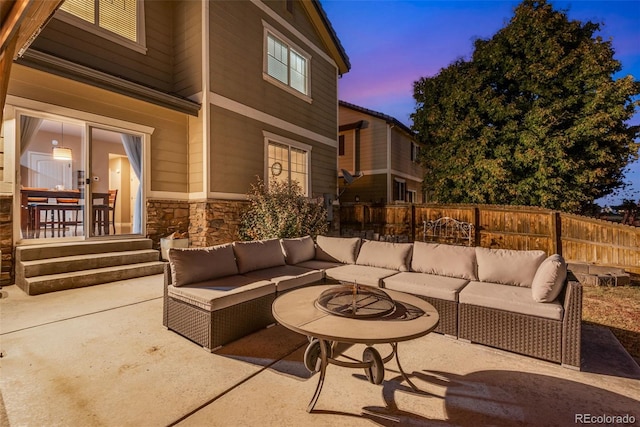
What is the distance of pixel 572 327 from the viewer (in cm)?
259

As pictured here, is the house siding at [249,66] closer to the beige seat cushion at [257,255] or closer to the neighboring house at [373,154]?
the beige seat cushion at [257,255]

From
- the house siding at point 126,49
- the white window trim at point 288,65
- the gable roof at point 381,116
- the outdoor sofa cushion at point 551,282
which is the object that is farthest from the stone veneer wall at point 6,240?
the gable roof at point 381,116

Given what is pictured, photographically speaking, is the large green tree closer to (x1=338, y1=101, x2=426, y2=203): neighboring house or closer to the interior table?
(x1=338, y1=101, x2=426, y2=203): neighboring house

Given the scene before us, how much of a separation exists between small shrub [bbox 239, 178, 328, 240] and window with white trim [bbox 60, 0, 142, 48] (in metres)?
4.11

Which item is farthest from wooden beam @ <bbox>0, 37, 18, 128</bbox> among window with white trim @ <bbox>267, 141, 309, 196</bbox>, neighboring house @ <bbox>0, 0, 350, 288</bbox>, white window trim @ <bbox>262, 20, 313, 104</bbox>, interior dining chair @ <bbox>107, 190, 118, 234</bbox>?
white window trim @ <bbox>262, 20, 313, 104</bbox>

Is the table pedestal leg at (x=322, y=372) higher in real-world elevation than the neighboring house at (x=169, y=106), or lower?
lower

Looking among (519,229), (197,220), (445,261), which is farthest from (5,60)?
(519,229)

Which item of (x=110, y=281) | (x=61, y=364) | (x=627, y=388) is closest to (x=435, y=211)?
(x=627, y=388)

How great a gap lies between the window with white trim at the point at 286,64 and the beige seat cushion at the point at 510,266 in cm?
696

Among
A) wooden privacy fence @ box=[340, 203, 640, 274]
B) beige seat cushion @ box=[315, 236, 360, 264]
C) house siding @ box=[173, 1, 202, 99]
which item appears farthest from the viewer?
house siding @ box=[173, 1, 202, 99]

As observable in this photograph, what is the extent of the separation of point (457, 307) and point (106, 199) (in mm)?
7684

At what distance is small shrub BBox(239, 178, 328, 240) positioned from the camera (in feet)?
21.7

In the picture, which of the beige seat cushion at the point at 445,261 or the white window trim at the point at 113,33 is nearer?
the beige seat cushion at the point at 445,261

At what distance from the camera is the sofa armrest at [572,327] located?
8.40 feet
